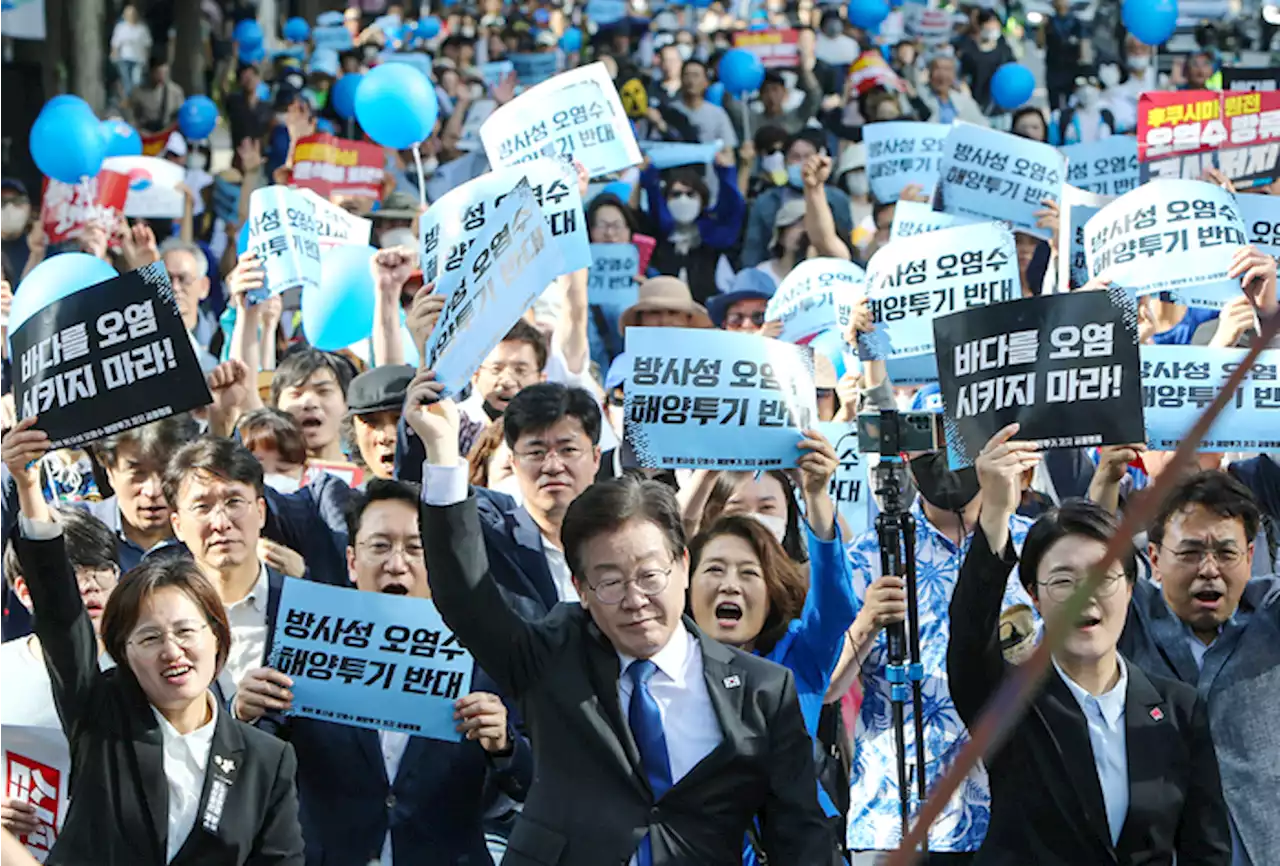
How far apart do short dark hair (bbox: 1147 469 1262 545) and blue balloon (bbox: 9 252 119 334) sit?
395 cm

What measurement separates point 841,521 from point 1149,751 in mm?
2311

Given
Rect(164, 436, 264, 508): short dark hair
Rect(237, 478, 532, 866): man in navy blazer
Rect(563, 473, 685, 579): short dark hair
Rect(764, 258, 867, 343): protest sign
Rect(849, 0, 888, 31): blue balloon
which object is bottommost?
Rect(237, 478, 532, 866): man in navy blazer

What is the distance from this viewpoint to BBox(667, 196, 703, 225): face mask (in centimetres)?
1191

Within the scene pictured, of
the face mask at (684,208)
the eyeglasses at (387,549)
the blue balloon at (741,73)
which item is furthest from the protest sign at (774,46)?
the eyeglasses at (387,549)

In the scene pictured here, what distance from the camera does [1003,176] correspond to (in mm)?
8359

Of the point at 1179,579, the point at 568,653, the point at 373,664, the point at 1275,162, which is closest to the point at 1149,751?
the point at 1179,579

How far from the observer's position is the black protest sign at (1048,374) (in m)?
4.66

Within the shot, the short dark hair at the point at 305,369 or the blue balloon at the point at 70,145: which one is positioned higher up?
the blue balloon at the point at 70,145

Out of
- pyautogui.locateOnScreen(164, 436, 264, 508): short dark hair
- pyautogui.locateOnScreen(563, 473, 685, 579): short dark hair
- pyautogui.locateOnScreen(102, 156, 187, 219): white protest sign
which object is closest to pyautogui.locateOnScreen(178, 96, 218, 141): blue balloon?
pyautogui.locateOnScreen(102, 156, 187, 219): white protest sign

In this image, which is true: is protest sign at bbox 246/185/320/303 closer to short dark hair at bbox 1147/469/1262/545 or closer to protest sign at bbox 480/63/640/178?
protest sign at bbox 480/63/640/178

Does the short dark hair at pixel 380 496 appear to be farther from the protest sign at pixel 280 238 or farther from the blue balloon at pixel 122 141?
the blue balloon at pixel 122 141

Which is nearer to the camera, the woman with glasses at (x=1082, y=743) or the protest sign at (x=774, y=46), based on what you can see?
the woman with glasses at (x=1082, y=743)

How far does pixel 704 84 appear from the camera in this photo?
1485 cm

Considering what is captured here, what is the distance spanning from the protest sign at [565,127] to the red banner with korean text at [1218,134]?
2.08 m
